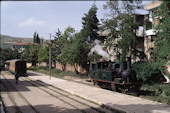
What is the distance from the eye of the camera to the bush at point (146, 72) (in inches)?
735

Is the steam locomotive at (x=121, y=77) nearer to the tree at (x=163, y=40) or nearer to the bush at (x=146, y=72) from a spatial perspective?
the tree at (x=163, y=40)

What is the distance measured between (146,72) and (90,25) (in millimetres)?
18305

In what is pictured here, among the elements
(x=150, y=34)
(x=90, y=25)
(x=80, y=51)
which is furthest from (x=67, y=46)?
(x=150, y=34)

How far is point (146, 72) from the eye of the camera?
18.7 meters

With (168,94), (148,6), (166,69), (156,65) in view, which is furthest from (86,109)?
(148,6)

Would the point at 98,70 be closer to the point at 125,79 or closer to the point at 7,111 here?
the point at 125,79

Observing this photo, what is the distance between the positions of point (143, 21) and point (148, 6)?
2.44 meters

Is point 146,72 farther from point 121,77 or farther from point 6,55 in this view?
point 6,55

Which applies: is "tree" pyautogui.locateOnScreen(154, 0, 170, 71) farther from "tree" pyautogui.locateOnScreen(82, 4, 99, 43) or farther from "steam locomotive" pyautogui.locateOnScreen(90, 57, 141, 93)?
"tree" pyautogui.locateOnScreen(82, 4, 99, 43)

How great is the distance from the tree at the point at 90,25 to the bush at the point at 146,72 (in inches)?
622

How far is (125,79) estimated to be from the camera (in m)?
14.3

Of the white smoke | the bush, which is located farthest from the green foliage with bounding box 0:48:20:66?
the bush

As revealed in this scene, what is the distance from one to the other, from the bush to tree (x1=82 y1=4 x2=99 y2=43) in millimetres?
15789

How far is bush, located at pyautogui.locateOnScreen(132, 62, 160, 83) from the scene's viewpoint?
18.7 meters
